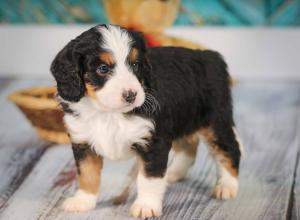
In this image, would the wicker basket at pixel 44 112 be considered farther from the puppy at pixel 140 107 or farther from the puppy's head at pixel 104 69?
the puppy's head at pixel 104 69

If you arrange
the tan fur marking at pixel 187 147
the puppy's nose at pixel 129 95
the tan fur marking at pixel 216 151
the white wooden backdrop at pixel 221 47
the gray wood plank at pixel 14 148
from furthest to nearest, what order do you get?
the white wooden backdrop at pixel 221 47 → the gray wood plank at pixel 14 148 → the tan fur marking at pixel 187 147 → the tan fur marking at pixel 216 151 → the puppy's nose at pixel 129 95

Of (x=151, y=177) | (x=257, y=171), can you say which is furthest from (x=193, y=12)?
(x=151, y=177)

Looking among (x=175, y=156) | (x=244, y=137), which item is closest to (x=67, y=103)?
(x=175, y=156)

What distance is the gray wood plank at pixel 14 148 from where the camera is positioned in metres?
3.92

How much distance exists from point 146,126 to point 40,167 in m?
1.19

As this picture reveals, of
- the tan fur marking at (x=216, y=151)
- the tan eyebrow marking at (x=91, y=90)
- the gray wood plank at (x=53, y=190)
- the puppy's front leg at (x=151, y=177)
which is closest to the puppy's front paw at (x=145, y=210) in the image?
the puppy's front leg at (x=151, y=177)

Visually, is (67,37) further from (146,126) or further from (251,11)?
(146,126)

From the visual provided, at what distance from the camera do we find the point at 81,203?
3449 millimetres

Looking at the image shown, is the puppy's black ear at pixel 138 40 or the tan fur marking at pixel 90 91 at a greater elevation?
the puppy's black ear at pixel 138 40

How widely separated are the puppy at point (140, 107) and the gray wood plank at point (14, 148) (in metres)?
0.56

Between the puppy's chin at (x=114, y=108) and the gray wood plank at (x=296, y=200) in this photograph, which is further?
the gray wood plank at (x=296, y=200)

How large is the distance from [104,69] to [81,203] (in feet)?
2.61

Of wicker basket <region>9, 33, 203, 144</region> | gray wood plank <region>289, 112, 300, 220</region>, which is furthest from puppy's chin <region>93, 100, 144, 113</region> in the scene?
wicker basket <region>9, 33, 203, 144</region>

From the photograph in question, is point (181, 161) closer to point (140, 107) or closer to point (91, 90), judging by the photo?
point (140, 107)
